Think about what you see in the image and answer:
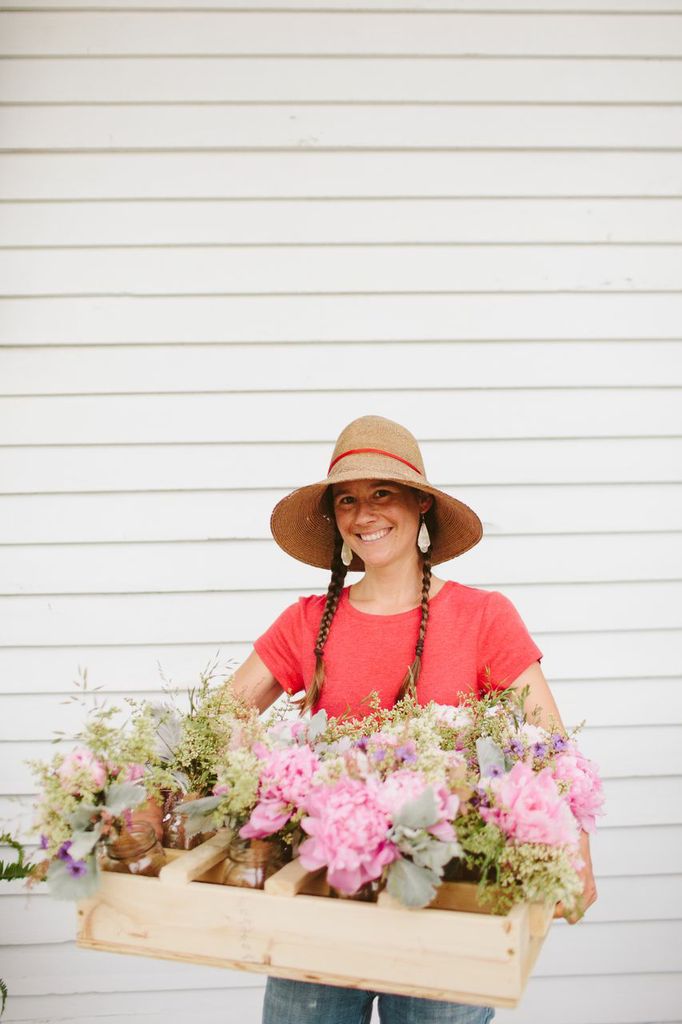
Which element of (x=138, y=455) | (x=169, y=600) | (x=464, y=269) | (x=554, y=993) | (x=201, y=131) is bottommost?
(x=554, y=993)

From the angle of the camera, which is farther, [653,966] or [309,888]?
[653,966]

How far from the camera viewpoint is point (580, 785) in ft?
4.92

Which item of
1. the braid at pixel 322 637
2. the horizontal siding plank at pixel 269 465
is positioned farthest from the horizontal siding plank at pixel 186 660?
the braid at pixel 322 637

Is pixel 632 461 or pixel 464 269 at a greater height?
pixel 464 269

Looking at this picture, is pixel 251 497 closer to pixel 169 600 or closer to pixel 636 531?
pixel 169 600

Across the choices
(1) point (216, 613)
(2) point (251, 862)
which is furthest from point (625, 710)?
(2) point (251, 862)

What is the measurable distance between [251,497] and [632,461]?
125 centimetres

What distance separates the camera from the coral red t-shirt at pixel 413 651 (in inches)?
77.9

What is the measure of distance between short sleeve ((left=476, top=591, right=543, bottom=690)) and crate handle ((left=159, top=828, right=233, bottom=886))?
71 centimetres

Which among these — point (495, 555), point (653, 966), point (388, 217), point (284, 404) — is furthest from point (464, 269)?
point (653, 966)

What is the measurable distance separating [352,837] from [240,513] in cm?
170

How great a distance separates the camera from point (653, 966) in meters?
2.88

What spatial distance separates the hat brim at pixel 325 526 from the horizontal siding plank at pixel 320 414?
0.58 meters

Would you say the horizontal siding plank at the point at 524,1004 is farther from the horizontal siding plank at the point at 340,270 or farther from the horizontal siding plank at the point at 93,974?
the horizontal siding plank at the point at 340,270
